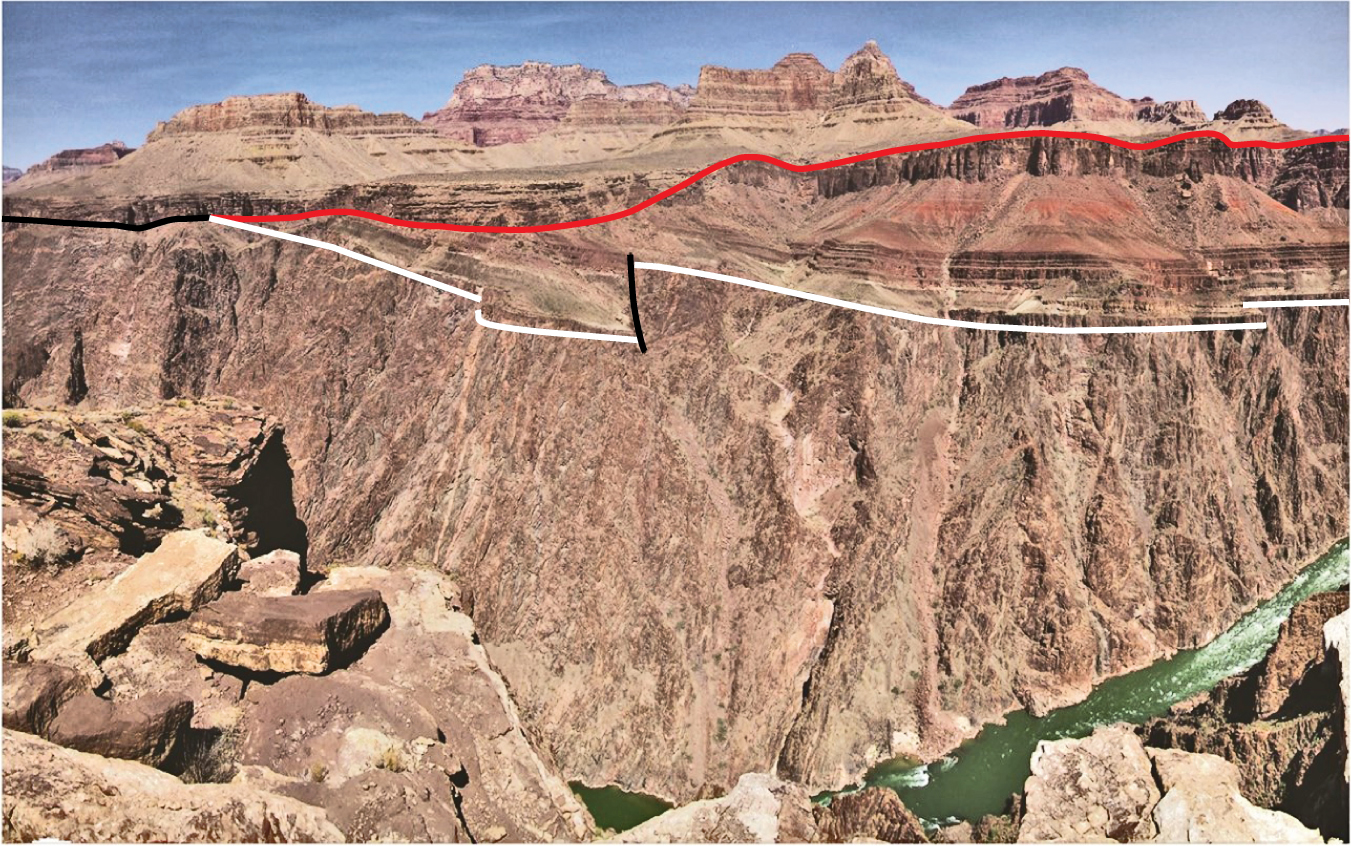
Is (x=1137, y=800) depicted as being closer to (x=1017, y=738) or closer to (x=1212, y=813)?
(x=1212, y=813)

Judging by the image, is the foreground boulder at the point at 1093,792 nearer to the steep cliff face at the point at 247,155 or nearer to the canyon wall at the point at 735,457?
the canyon wall at the point at 735,457

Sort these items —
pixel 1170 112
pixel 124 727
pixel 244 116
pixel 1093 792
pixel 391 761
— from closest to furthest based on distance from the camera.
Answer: pixel 124 727 < pixel 391 761 < pixel 1093 792 < pixel 244 116 < pixel 1170 112

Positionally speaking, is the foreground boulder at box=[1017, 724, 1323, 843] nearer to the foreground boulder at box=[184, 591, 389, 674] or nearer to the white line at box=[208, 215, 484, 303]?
the foreground boulder at box=[184, 591, 389, 674]

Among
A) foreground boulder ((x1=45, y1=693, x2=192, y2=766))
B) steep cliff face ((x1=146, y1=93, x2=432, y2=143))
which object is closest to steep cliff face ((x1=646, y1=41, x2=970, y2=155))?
steep cliff face ((x1=146, y1=93, x2=432, y2=143))

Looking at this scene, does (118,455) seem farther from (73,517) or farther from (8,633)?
(8,633)

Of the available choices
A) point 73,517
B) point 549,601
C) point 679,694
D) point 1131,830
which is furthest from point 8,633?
point 1131,830

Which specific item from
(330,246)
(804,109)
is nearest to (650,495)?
(330,246)
